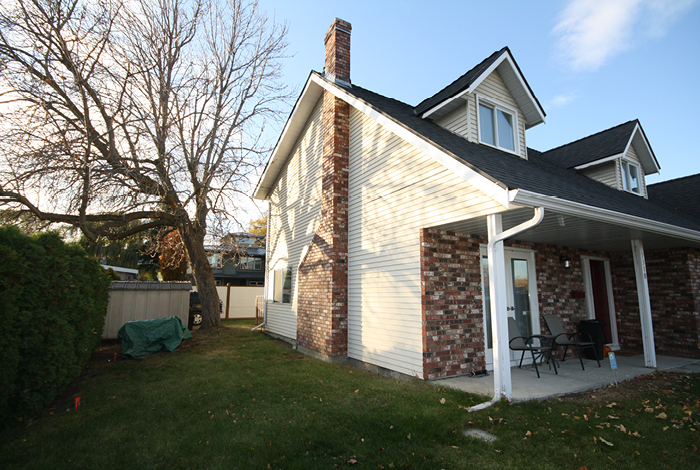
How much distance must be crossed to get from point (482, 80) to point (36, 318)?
8584 millimetres

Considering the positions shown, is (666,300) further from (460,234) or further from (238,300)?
(238,300)

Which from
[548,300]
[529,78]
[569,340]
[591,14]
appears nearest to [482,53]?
[529,78]

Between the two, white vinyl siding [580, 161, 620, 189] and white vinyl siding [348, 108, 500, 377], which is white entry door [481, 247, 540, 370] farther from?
white vinyl siding [580, 161, 620, 189]

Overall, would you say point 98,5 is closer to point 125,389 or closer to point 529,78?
point 125,389

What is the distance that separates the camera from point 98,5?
9516mm

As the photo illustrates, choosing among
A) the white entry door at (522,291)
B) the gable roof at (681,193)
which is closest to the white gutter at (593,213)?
the white entry door at (522,291)

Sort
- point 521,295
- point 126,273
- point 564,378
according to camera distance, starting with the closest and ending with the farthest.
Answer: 1. point 564,378
2. point 521,295
3. point 126,273

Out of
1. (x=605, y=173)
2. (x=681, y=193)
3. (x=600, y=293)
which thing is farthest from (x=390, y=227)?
(x=681, y=193)

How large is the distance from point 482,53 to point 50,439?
10207mm

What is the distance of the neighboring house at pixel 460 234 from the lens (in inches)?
220

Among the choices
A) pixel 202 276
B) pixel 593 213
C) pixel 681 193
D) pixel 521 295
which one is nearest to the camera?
pixel 593 213

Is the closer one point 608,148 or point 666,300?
point 666,300

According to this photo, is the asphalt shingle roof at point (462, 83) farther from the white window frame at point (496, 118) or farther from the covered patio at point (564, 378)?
the covered patio at point (564, 378)

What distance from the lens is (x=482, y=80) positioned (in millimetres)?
7527
